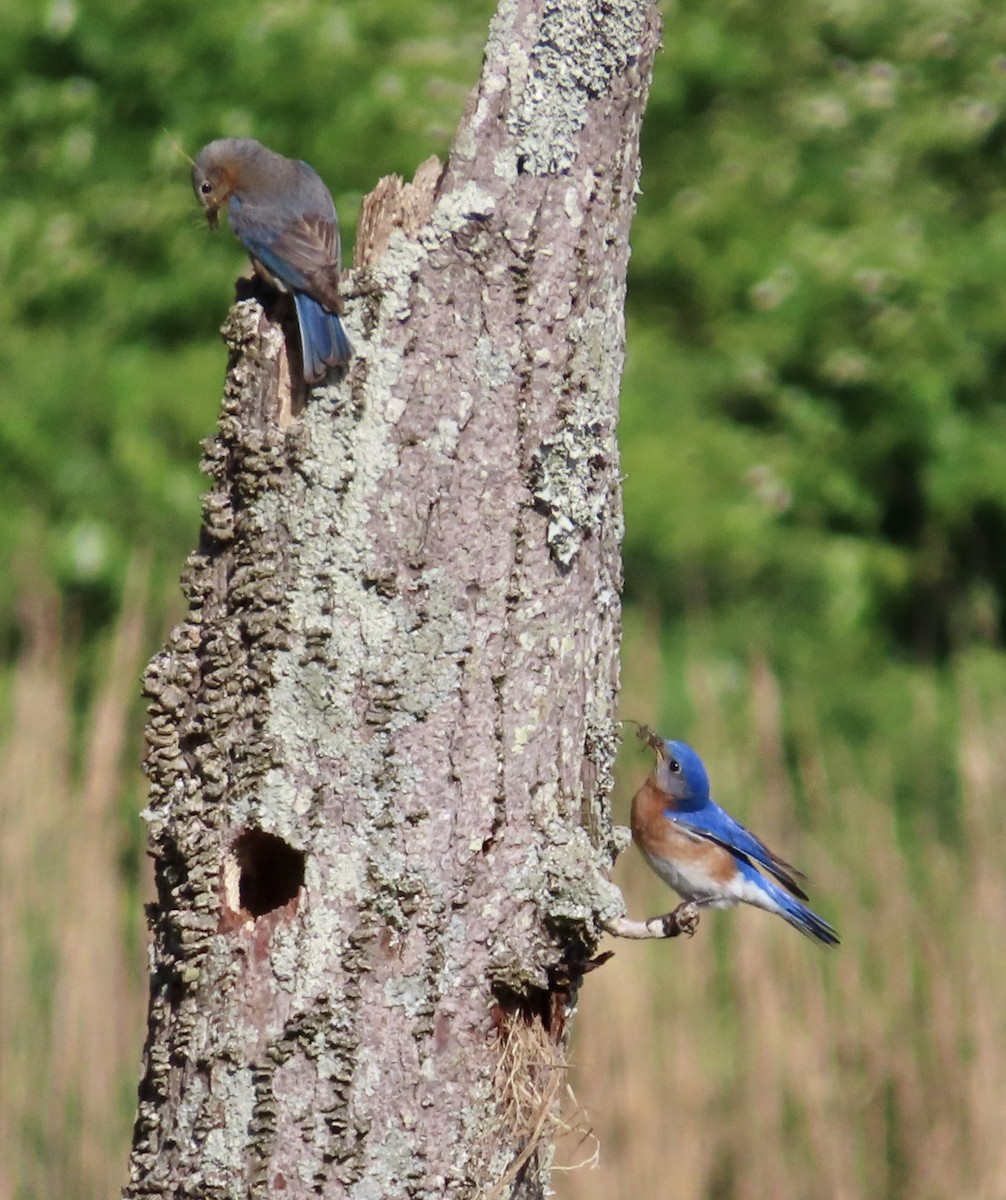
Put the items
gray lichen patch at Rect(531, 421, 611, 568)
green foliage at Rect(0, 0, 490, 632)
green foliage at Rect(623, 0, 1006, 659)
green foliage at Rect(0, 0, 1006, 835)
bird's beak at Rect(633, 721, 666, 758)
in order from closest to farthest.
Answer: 1. gray lichen patch at Rect(531, 421, 611, 568)
2. bird's beak at Rect(633, 721, 666, 758)
3. green foliage at Rect(0, 0, 490, 632)
4. green foliage at Rect(0, 0, 1006, 835)
5. green foliage at Rect(623, 0, 1006, 659)

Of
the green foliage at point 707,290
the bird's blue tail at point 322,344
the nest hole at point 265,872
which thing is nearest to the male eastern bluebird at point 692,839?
the nest hole at point 265,872

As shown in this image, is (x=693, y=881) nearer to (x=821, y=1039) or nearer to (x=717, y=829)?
(x=717, y=829)

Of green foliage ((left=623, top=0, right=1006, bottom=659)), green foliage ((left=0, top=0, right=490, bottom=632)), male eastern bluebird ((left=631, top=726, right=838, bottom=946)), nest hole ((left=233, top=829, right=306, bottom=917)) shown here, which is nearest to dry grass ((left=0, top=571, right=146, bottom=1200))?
male eastern bluebird ((left=631, top=726, right=838, bottom=946))

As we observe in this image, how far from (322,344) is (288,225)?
0.84 meters

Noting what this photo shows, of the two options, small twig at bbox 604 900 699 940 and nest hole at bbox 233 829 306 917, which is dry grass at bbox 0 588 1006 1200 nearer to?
small twig at bbox 604 900 699 940

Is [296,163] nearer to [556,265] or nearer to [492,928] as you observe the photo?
[556,265]

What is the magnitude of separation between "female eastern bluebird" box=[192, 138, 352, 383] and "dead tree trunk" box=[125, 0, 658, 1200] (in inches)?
2.2

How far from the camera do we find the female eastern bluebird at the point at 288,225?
2701 mm

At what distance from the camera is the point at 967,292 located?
9.12m

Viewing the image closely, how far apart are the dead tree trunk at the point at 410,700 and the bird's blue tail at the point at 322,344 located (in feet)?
0.10

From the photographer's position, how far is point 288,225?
3.44m

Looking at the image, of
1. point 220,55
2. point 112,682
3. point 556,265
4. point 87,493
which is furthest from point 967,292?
point 556,265

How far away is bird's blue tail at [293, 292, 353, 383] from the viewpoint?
2.68 metres

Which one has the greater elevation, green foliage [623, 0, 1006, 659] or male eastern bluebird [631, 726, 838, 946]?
green foliage [623, 0, 1006, 659]
